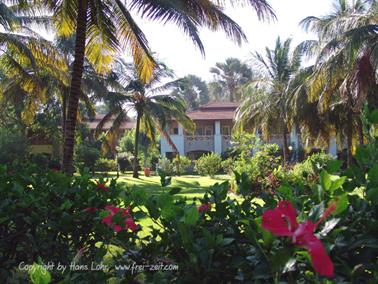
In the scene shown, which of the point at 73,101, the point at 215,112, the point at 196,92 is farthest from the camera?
the point at 196,92

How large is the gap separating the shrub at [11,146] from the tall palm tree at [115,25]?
16.0 meters

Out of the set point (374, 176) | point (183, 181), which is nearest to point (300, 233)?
point (374, 176)

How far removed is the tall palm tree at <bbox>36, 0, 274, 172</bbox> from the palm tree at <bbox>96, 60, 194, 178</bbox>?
13449mm

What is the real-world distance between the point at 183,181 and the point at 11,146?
1438 centimetres

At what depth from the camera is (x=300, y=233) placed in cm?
93

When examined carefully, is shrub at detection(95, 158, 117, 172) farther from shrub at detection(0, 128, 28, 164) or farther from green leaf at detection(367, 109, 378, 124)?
green leaf at detection(367, 109, 378, 124)

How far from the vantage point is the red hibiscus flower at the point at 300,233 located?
33.5 inches

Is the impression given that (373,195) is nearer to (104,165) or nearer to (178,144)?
(104,165)

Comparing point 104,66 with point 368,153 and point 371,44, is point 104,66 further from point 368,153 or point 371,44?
point 368,153

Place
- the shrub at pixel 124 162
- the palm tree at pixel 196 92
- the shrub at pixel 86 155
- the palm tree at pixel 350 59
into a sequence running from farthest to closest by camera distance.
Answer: the palm tree at pixel 196 92 → the shrub at pixel 124 162 → the shrub at pixel 86 155 → the palm tree at pixel 350 59

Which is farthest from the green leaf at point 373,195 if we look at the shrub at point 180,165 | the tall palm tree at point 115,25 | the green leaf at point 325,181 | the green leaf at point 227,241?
the shrub at point 180,165

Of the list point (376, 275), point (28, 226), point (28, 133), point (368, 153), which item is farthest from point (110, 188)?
point (28, 133)

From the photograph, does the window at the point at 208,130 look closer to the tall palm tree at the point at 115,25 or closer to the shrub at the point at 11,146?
the shrub at the point at 11,146

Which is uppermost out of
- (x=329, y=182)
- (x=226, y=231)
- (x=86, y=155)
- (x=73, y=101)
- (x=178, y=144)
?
(x=73, y=101)
